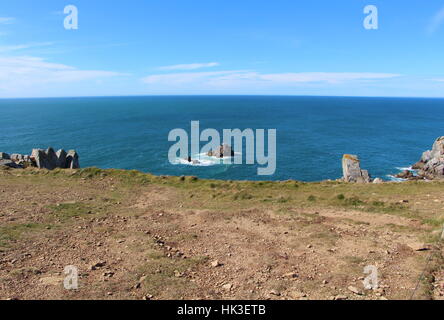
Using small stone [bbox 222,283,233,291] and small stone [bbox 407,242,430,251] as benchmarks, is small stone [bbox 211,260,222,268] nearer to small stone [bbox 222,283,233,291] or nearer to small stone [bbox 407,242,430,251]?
small stone [bbox 222,283,233,291]

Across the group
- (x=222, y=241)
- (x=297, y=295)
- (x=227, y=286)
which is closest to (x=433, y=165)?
Result: (x=222, y=241)

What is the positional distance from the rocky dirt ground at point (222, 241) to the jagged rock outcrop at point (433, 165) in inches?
1709

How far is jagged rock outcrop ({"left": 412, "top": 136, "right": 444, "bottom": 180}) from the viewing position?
59.5 metres

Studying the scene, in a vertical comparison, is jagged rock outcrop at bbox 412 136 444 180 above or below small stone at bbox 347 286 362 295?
below

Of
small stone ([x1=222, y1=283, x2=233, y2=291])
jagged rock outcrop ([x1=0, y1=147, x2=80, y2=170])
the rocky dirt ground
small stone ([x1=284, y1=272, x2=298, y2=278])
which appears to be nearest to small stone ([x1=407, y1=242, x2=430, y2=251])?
the rocky dirt ground

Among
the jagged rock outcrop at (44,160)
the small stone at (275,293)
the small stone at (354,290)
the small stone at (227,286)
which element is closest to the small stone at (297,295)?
the small stone at (275,293)

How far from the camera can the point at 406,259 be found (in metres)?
12.7

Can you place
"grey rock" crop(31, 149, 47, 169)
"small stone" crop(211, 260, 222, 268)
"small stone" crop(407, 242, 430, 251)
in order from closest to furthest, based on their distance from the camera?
"small stone" crop(211, 260, 222, 268) → "small stone" crop(407, 242, 430, 251) → "grey rock" crop(31, 149, 47, 169)

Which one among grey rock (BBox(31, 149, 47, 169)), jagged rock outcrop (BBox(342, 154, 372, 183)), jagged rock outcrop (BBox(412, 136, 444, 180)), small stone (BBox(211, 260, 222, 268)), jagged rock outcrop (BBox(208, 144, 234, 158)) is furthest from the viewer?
jagged rock outcrop (BBox(208, 144, 234, 158))

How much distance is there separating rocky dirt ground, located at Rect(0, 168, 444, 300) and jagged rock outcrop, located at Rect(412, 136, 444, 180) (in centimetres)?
4341

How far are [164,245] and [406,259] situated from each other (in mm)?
10621
